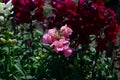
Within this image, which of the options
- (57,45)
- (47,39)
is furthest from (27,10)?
(57,45)

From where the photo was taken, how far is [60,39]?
3.75 metres

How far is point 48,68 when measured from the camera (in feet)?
12.9

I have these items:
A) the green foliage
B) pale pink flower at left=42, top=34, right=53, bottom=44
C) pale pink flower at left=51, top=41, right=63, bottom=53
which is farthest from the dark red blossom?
pale pink flower at left=51, top=41, right=63, bottom=53

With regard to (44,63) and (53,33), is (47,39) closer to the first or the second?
(53,33)

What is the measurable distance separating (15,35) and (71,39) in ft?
2.72

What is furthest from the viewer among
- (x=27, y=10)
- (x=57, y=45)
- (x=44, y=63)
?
(x=27, y=10)

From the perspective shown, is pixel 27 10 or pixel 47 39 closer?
pixel 47 39

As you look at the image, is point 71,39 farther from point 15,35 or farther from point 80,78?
point 15,35

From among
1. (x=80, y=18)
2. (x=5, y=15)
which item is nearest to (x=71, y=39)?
(x=80, y=18)

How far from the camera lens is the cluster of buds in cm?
372

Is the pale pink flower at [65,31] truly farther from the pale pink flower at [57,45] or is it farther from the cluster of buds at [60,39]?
the pale pink flower at [57,45]

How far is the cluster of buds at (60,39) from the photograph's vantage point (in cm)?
372

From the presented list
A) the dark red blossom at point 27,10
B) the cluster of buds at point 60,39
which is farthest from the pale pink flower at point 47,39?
the dark red blossom at point 27,10

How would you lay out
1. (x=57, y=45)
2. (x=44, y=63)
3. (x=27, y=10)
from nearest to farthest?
(x=57, y=45) < (x=44, y=63) < (x=27, y=10)
